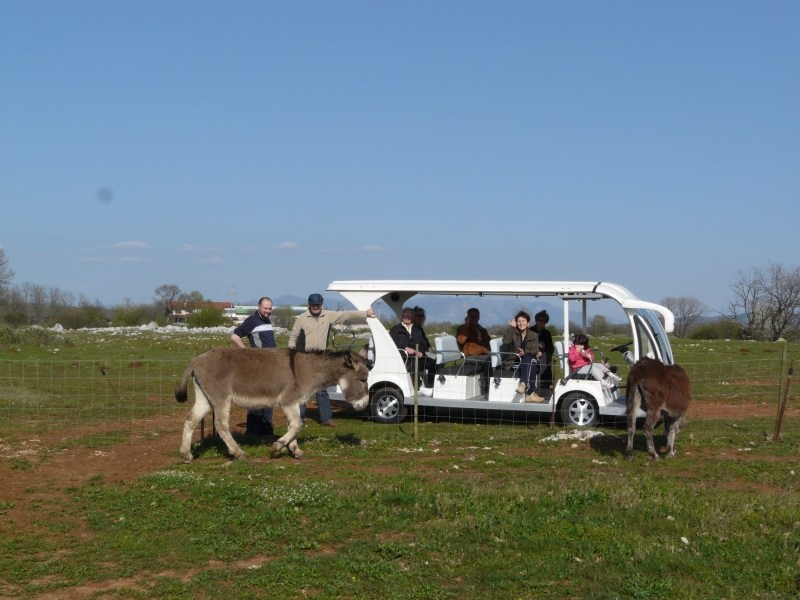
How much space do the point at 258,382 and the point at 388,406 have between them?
4171 millimetres

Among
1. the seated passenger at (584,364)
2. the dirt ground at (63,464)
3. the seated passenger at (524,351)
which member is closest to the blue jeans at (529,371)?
the seated passenger at (524,351)

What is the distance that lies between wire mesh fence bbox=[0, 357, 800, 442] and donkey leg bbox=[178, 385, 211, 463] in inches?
107

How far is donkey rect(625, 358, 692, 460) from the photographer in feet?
39.3

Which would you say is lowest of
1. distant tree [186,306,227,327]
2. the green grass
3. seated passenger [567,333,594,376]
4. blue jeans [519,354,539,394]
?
the green grass

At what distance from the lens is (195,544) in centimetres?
793

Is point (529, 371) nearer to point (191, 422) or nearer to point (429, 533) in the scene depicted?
point (191, 422)

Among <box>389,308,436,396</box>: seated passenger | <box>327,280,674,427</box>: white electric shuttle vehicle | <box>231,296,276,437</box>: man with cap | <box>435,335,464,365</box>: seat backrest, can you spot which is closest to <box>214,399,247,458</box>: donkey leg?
<box>231,296,276,437</box>: man with cap

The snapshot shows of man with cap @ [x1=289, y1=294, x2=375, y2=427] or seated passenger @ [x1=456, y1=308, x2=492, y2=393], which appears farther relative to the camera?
seated passenger @ [x1=456, y1=308, x2=492, y2=393]

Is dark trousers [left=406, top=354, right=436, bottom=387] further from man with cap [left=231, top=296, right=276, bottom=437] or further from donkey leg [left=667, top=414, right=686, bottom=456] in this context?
donkey leg [left=667, top=414, right=686, bottom=456]

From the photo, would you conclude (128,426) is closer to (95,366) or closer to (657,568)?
(657,568)

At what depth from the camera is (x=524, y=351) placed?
605 inches

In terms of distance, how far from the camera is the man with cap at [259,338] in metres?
13.9

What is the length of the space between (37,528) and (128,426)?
273 inches

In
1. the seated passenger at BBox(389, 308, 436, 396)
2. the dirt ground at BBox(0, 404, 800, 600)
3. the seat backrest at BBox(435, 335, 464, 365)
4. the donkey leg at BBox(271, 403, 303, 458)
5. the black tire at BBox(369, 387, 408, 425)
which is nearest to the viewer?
the dirt ground at BBox(0, 404, 800, 600)
